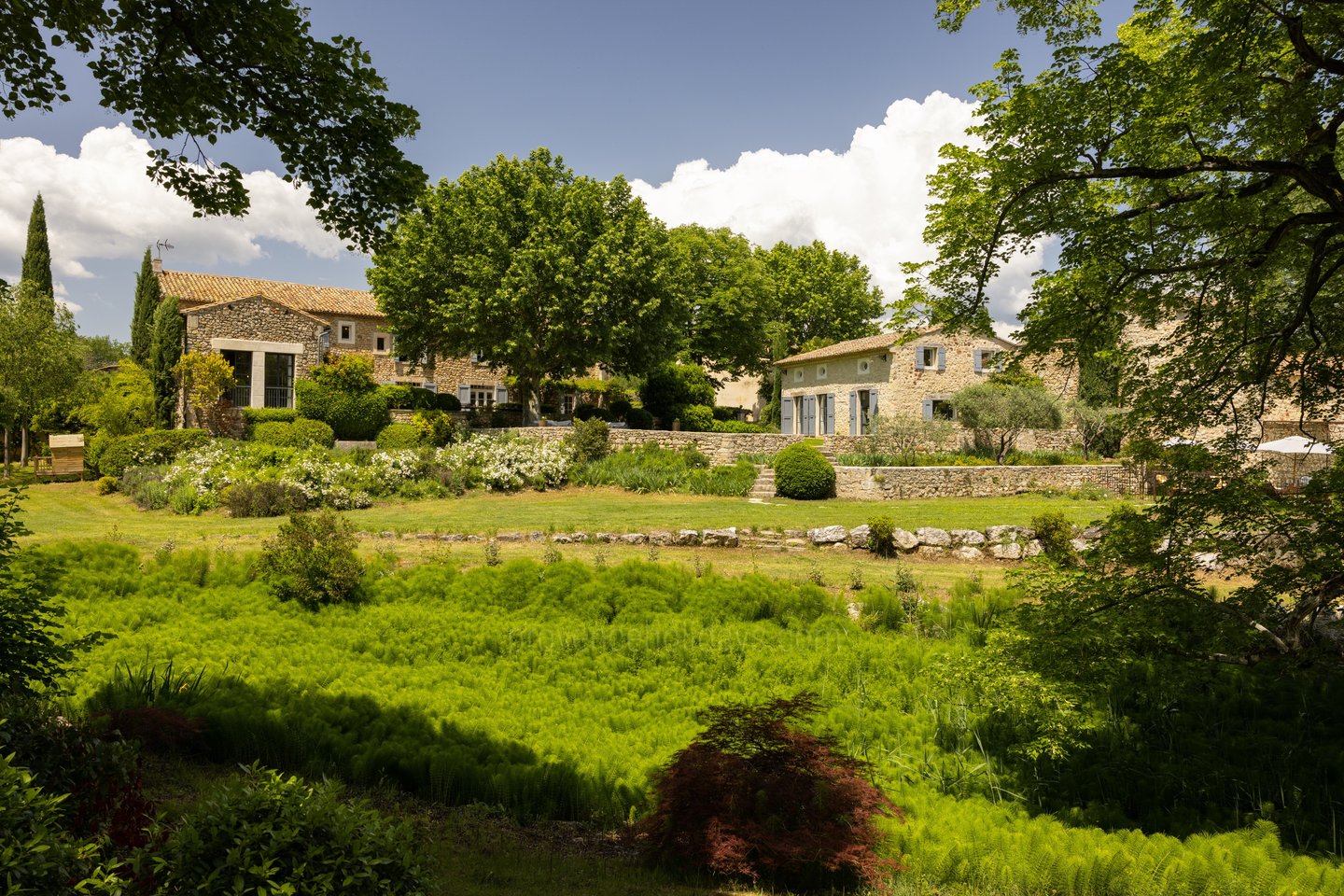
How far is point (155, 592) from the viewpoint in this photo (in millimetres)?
8625

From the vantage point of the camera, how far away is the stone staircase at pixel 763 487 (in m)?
19.6

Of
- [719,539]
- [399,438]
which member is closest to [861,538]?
[719,539]

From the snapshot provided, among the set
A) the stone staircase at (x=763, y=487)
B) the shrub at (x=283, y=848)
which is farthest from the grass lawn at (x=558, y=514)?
the shrub at (x=283, y=848)

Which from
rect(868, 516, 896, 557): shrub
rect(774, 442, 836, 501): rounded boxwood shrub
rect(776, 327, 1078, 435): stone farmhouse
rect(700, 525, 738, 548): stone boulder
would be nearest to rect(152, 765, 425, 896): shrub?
rect(700, 525, 738, 548): stone boulder

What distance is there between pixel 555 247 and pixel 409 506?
10854mm

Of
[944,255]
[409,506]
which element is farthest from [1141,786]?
[409,506]

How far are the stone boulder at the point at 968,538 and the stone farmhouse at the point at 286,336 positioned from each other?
64.6 feet

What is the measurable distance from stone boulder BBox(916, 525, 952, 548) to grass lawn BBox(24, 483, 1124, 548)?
1260 millimetres

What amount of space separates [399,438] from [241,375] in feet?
30.5

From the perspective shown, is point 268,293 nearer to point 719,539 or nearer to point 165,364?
point 165,364

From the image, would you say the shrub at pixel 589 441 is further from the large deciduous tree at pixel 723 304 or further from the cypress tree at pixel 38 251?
the cypress tree at pixel 38 251

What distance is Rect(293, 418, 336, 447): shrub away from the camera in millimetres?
22219

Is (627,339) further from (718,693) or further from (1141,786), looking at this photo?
(1141,786)

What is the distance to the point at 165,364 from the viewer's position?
2517 centimetres
